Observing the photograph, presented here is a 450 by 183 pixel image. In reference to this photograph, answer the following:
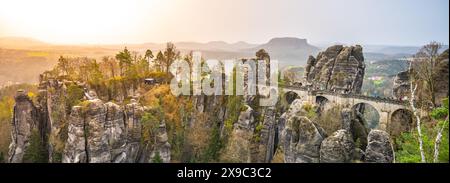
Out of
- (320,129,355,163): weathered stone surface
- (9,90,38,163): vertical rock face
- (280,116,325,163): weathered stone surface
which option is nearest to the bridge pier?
(280,116,325,163): weathered stone surface

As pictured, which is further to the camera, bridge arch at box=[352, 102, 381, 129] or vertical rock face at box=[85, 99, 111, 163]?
bridge arch at box=[352, 102, 381, 129]

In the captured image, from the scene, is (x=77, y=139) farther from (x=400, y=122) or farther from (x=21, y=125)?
(x=400, y=122)

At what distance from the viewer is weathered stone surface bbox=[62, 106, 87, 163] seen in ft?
44.8

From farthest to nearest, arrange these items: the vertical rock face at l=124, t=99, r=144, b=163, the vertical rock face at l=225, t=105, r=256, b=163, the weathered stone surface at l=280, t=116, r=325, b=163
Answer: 1. the vertical rock face at l=124, t=99, r=144, b=163
2. the vertical rock face at l=225, t=105, r=256, b=163
3. the weathered stone surface at l=280, t=116, r=325, b=163

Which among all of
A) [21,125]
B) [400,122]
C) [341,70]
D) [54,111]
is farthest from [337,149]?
[341,70]

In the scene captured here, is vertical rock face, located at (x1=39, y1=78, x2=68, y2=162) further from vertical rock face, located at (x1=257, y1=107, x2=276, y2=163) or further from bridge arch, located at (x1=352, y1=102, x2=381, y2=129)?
bridge arch, located at (x1=352, y1=102, x2=381, y2=129)

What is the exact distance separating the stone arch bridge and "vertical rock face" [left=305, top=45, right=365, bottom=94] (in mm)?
602

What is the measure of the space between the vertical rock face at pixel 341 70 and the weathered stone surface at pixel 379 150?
16029mm

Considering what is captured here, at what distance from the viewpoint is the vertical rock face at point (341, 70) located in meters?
24.3

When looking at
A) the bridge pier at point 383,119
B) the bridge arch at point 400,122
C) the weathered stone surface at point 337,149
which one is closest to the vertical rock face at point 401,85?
the bridge arch at point 400,122

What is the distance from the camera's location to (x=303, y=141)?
1001 cm

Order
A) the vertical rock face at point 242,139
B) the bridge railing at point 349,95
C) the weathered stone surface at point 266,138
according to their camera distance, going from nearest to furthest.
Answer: the vertical rock face at point 242,139 < the weathered stone surface at point 266,138 < the bridge railing at point 349,95

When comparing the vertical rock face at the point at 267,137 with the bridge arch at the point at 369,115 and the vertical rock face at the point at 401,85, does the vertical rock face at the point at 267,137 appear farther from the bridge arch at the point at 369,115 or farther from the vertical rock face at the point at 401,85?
the bridge arch at the point at 369,115
